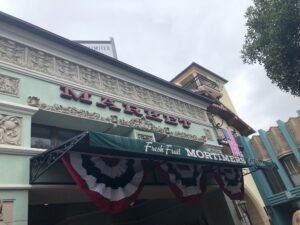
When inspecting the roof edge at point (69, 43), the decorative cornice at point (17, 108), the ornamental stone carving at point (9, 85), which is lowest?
the decorative cornice at point (17, 108)

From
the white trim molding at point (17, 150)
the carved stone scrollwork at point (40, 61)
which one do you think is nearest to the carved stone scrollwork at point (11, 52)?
the carved stone scrollwork at point (40, 61)

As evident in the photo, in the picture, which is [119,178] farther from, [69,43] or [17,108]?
[69,43]

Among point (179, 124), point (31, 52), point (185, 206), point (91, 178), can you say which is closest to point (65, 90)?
point (31, 52)

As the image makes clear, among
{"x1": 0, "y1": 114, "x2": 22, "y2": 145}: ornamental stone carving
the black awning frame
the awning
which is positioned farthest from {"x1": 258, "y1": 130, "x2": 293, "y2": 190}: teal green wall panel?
{"x1": 0, "y1": 114, "x2": 22, "y2": 145}: ornamental stone carving

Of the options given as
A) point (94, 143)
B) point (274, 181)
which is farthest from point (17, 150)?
point (274, 181)

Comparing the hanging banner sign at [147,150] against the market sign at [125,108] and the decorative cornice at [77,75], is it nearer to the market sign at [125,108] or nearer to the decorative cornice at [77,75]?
the market sign at [125,108]

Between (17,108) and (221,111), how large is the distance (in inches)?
526

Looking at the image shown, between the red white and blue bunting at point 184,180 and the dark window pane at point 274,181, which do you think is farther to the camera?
the dark window pane at point 274,181

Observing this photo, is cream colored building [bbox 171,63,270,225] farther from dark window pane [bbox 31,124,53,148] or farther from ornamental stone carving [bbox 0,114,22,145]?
ornamental stone carving [bbox 0,114,22,145]

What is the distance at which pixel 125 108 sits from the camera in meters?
10.0

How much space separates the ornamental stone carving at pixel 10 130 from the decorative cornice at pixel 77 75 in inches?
70.1

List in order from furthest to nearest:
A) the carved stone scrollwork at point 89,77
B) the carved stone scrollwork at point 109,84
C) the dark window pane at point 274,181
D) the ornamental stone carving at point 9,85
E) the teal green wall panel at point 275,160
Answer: the dark window pane at point 274,181 < the teal green wall panel at point 275,160 < the carved stone scrollwork at point 109,84 < the carved stone scrollwork at point 89,77 < the ornamental stone carving at point 9,85

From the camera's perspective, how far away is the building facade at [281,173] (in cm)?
1703

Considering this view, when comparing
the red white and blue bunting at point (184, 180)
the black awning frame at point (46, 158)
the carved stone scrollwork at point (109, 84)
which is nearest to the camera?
the black awning frame at point (46, 158)
